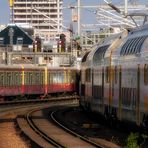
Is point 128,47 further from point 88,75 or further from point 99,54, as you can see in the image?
point 88,75

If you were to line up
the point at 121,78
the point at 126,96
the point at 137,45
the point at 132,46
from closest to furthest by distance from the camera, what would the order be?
the point at 137,45, the point at 132,46, the point at 126,96, the point at 121,78

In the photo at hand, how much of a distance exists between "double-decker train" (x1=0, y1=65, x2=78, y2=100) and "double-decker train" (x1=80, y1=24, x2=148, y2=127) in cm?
2175

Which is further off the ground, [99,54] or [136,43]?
[136,43]

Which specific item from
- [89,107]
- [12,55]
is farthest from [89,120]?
[12,55]

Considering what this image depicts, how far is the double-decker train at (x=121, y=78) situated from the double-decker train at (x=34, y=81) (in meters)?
21.8

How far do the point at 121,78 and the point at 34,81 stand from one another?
37355 millimetres

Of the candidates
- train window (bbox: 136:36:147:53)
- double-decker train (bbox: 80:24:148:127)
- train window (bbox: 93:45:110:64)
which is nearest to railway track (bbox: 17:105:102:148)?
double-decker train (bbox: 80:24:148:127)

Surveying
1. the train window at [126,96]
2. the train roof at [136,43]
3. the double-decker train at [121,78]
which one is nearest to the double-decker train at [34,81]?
the double-decker train at [121,78]

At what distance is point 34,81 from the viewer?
194 ft

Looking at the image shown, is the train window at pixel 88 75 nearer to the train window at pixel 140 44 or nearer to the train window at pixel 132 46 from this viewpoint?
the train window at pixel 132 46

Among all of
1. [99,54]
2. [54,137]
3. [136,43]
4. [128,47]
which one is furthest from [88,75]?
[136,43]

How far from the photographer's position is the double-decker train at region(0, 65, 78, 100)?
171 ft

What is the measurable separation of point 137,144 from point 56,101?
37.9m

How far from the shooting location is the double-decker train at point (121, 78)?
62.1 feet
